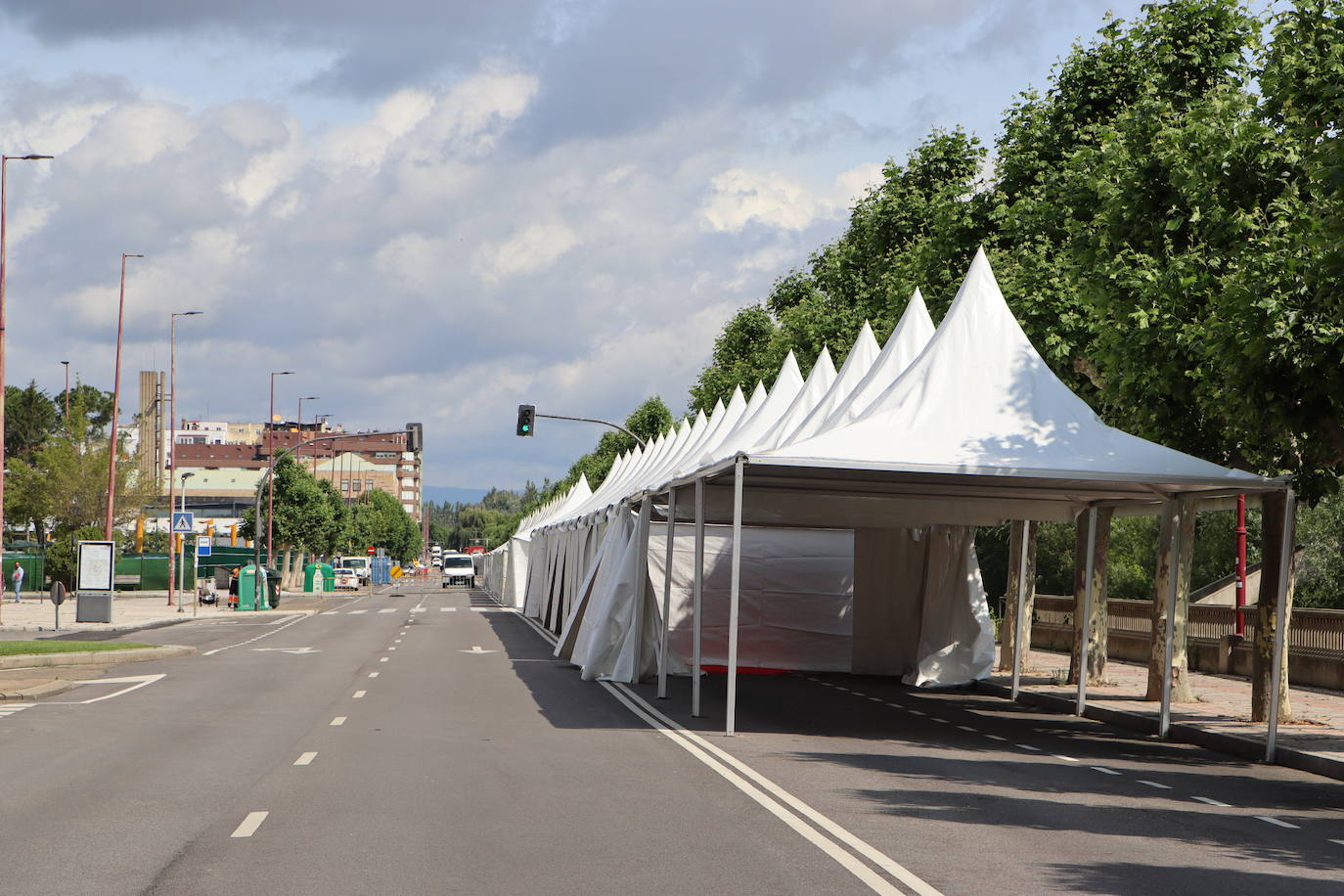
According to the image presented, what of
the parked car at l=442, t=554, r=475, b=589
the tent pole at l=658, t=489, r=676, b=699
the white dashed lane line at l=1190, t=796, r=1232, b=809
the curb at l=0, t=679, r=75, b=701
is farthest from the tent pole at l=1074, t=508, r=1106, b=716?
the parked car at l=442, t=554, r=475, b=589

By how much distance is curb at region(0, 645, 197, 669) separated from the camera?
25.4 m

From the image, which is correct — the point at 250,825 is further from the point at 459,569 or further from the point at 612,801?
the point at 459,569

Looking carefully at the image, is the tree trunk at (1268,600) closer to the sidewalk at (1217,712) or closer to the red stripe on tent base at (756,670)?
the sidewalk at (1217,712)

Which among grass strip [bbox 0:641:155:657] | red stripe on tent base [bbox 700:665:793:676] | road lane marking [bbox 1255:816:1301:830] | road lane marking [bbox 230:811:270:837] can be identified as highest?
road lane marking [bbox 230:811:270:837]

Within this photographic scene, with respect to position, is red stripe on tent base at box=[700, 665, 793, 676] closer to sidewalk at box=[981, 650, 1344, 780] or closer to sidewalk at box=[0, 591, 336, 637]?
sidewalk at box=[981, 650, 1344, 780]

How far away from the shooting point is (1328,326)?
46.9 ft

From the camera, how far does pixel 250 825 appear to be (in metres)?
10.0

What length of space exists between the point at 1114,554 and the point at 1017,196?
1874 centimetres

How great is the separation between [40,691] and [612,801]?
12.1m

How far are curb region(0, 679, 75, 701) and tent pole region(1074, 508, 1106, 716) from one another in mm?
13833

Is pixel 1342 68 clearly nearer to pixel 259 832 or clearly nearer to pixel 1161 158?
pixel 1161 158

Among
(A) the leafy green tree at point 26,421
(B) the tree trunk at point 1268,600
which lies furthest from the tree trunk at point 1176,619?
(A) the leafy green tree at point 26,421

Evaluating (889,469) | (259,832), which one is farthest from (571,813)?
(889,469)

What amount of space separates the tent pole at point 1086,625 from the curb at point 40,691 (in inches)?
545
